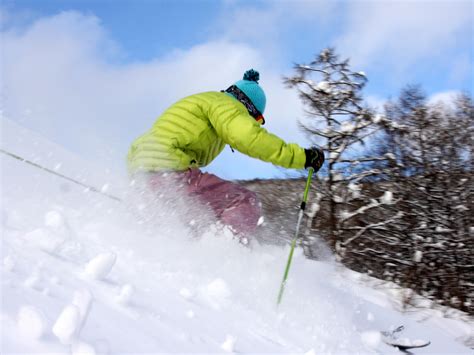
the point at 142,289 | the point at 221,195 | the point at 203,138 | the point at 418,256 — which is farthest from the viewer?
the point at 418,256

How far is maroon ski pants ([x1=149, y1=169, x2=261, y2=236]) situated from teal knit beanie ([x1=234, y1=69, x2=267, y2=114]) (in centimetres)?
76

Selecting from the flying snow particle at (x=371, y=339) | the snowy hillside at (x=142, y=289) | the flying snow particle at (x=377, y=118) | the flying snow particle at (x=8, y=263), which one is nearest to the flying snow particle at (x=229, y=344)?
the snowy hillside at (x=142, y=289)

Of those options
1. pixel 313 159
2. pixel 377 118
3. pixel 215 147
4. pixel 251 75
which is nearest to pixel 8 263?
pixel 313 159

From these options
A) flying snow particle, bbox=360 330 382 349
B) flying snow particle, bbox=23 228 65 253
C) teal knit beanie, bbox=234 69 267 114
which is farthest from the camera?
teal knit beanie, bbox=234 69 267 114

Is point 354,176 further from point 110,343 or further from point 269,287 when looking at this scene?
point 110,343

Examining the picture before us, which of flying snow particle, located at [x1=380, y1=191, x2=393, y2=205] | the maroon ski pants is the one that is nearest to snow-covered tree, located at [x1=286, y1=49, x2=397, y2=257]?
flying snow particle, located at [x1=380, y1=191, x2=393, y2=205]

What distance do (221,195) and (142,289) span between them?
221 cm

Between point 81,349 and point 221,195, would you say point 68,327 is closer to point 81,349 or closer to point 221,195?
point 81,349

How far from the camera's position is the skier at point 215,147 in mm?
3727

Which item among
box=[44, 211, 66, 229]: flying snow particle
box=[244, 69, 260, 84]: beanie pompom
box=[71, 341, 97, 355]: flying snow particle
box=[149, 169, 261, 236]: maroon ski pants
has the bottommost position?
box=[71, 341, 97, 355]: flying snow particle

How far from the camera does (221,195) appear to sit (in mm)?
4199

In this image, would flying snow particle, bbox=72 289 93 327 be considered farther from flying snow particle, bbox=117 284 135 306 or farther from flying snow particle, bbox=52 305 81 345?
flying snow particle, bbox=117 284 135 306

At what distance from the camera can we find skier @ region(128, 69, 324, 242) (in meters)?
3.73

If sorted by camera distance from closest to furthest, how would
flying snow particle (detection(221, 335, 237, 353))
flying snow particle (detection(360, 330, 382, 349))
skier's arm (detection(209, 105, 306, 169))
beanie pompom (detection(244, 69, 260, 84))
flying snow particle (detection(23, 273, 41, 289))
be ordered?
1. flying snow particle (detection(23, 273, 41, 289))
2. flying snow particle (detection(221, 335, 237, 353))
3. flying snow particle (detection(360, 330, 382, 349))
4. skier's arm (detection(209, 105, 306, 169))
5. beanie pompom (detection(244, 69, 260, 84))
